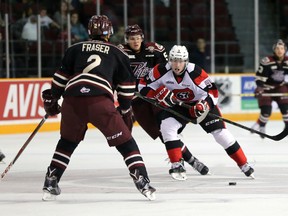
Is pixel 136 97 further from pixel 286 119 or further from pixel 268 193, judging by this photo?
pixel 286 119

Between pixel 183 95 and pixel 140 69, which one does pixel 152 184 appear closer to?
pixel 183 95

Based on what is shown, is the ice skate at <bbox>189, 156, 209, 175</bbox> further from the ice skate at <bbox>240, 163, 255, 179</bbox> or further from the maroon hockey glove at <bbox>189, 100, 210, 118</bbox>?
the maroon hockey glove at <bbox>189, 100, 210, 118</bbox>

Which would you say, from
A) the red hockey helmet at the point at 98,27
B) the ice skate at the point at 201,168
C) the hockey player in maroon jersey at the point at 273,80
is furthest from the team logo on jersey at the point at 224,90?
the red hockey helmet at the point at 98,27

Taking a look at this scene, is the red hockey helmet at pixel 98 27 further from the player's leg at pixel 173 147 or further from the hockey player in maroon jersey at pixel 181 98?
the player's leg at pixel 173 147

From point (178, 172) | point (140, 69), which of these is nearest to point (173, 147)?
point (178, 172)

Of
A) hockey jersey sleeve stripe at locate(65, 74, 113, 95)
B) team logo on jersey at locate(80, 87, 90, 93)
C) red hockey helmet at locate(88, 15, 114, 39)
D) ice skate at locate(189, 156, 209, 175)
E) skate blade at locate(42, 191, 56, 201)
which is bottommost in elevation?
ice skate at locate(189, 156, 209, 175)

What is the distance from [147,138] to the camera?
40.8ft

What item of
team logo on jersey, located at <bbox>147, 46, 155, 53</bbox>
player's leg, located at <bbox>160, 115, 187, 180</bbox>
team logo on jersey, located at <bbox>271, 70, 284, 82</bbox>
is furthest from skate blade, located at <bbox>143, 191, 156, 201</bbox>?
team logo on jersey, located at <bbox>271, 70, 284, 82</bbox>

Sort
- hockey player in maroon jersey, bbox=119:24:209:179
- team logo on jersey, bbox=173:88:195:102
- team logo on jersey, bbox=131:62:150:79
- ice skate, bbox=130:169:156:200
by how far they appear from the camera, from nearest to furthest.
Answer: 1. ice skate, bbox=130:169:156:200
2. team logo on jersey, bbox=173:88:195:102
3. hockey player in maroon jersey, bbox=119:24:209:179
4. team logo on jersey, bbox=131:62:150:79

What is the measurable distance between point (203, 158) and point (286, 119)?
2.88 metres

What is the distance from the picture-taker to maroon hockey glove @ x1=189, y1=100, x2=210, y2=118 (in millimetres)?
7809

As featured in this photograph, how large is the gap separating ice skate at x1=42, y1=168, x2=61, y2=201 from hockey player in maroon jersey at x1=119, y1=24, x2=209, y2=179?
179cm

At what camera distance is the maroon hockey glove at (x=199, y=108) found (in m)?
7.81

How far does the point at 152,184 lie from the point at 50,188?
1211 millimetres
